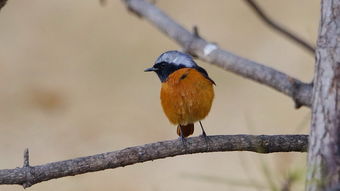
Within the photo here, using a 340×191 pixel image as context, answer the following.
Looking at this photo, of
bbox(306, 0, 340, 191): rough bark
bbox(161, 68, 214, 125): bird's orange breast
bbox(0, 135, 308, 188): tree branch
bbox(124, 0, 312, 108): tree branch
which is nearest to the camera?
bbox(306, 0, 340, 191): rough bark

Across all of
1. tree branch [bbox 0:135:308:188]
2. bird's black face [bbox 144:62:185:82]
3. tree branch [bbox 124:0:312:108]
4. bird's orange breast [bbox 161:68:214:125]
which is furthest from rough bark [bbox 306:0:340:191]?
bird's black face [bbox 144:62:185:82]

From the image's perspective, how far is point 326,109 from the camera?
168cm

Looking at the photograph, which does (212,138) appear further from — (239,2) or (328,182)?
(239,2)

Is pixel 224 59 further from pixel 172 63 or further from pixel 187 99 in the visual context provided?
pixel 187 99

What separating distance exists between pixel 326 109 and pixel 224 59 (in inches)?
60.8

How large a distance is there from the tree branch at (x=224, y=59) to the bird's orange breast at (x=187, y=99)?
30 cm

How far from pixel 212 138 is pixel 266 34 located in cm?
382

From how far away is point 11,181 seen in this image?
2.06 m

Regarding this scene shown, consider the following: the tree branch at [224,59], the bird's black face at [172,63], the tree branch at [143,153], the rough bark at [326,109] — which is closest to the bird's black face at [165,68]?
the bird's black face at [172,63]

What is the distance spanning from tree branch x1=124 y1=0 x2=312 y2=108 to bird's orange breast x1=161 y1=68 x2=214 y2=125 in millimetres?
303

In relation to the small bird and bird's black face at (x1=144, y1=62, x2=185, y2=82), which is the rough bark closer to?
the small bird

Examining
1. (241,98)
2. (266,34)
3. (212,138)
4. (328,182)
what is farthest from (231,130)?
(328,182)

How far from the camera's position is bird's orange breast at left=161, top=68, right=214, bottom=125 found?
2.74 metres

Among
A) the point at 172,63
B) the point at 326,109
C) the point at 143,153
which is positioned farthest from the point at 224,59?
the point at 326,109
